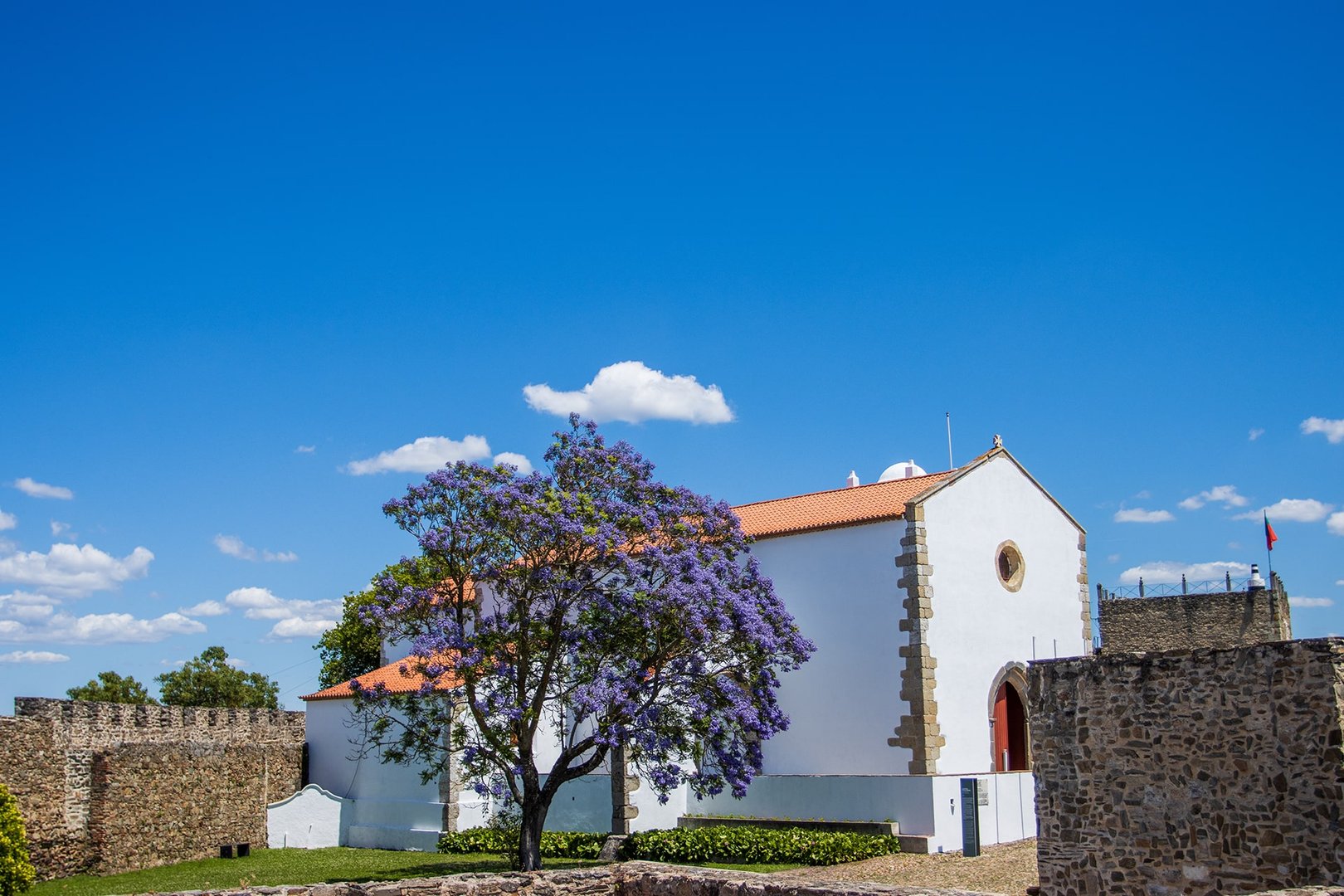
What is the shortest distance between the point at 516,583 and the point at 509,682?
1973mm

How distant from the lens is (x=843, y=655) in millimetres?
26047

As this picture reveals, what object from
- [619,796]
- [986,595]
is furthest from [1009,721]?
[619,796]

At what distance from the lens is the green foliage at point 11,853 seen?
1873cm

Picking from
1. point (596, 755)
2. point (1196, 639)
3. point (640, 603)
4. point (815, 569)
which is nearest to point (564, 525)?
point (640, 603)

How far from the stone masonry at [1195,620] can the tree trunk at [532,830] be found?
23403mm

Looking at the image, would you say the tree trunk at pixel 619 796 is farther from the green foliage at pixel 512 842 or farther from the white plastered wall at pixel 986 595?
the white plastered wall at pixel 986 595

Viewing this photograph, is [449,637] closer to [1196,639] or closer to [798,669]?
[798,669]

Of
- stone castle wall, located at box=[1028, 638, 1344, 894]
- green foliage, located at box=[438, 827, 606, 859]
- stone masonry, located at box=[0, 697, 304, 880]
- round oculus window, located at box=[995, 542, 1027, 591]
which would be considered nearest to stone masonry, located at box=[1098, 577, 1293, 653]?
round oculus window, located at box=[995, 542, 1027, 591]

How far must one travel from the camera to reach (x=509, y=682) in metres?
21.7

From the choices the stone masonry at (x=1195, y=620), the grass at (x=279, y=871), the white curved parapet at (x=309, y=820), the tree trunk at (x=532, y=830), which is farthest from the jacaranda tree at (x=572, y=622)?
the stone masonry at (x=1195, y=620)

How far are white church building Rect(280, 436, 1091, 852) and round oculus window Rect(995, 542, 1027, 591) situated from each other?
0.13 ft

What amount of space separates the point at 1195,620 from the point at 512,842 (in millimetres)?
27292

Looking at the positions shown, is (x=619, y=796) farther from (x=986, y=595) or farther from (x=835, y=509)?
(x=986, y=595)

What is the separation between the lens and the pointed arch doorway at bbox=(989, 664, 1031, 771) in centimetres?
2611
